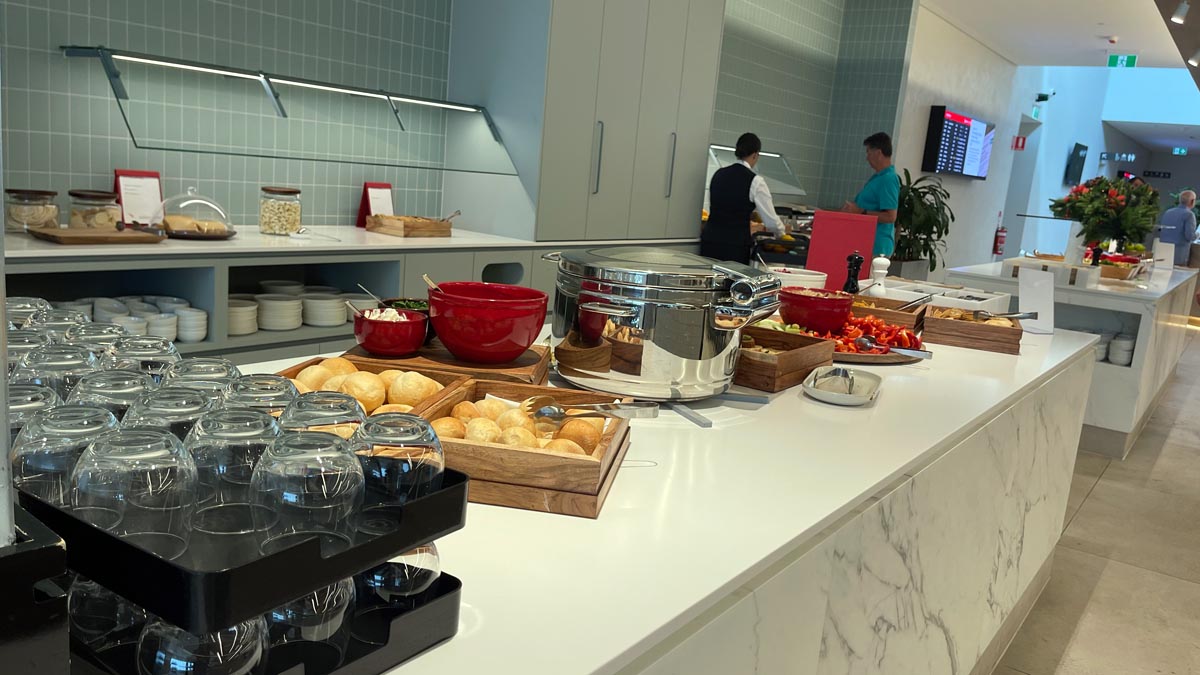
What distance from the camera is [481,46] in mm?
4762

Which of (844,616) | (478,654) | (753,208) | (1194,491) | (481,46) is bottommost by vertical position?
(1194,491)

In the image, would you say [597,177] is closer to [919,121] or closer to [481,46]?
[481,46]

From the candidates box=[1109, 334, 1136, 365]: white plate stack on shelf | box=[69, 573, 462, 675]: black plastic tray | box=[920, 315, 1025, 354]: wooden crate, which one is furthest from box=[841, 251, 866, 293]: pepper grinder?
box=[1109, 334, 1136, 365]: white plate stack on shelf

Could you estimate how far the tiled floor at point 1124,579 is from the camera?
285 cm

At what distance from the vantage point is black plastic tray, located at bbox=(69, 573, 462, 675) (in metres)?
0.67

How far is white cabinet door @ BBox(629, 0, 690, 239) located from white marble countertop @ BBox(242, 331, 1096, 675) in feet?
11.8

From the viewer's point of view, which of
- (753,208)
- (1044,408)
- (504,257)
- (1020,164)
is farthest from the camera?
(1020,164)

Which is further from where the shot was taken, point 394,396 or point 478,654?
point 394,396

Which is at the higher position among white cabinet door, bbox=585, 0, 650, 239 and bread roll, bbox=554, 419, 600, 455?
white cabinet door, bbox=585, 0, 650, 239

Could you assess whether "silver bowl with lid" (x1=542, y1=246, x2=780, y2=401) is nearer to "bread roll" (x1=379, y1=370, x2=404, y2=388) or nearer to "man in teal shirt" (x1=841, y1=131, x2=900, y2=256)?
"bread roll" (x1=379, y1=370, x2=404, y2=388)

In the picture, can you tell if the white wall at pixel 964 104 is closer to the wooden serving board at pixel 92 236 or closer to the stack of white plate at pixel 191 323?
the stack of white plate at pixel 191 323

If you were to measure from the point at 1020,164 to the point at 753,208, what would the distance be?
8.91 m

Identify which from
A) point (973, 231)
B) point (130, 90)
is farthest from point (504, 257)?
point (973, 231)

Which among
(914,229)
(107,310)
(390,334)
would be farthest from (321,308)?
(914,229)
